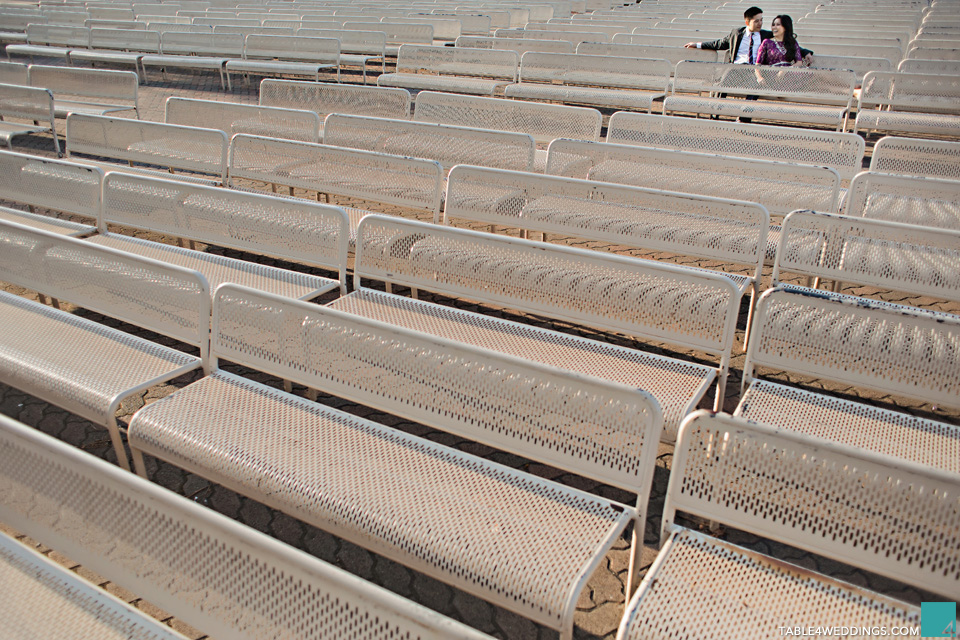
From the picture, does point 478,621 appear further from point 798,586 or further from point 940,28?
point 940,28

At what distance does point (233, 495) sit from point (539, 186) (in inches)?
105

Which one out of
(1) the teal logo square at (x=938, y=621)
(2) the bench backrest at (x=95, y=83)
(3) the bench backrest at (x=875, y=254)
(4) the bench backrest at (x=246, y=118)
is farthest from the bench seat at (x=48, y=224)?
(1) the teal logo square at (x=938, y=621)

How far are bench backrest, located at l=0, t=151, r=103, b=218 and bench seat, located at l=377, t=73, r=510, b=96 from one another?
5.40m

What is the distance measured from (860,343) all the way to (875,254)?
1107 millimetres

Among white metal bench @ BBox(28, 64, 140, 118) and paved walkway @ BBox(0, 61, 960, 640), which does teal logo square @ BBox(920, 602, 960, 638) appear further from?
white metal bench @ BBox(28, 64, 140, 118)

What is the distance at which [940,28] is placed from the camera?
1152 cm

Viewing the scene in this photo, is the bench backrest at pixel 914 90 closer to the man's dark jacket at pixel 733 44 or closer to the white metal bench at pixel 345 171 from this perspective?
the man's dark jacket at pixel 733 44

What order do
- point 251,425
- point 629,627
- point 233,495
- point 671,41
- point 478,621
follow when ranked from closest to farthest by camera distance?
point 629,627 < point 478,621 < point 251,425 < point 233,495 < point 671,41

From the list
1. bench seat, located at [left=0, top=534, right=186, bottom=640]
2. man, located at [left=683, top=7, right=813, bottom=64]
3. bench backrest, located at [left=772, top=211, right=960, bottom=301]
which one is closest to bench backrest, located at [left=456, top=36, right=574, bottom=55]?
man, located at [left=683, top=7, right=813, bottom=64]

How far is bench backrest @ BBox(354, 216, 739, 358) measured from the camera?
304 centimetres

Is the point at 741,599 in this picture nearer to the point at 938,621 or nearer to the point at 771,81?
the point at 938,621

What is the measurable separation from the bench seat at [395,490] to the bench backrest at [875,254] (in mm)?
2192

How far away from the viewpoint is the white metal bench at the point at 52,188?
4.64 meters

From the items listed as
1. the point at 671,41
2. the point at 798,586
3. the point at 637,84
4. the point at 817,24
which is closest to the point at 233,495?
the point at 798,586
